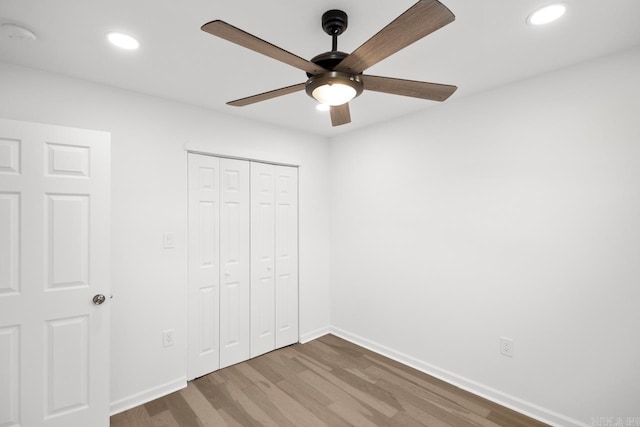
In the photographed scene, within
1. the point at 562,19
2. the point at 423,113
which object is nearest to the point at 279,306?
the point at 423,113

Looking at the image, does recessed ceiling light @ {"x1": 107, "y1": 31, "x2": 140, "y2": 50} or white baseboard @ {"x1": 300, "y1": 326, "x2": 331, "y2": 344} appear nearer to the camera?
recessed ceiling light @ {"x1": 107, "y1": 31, "x2": 140, "y2": 50}

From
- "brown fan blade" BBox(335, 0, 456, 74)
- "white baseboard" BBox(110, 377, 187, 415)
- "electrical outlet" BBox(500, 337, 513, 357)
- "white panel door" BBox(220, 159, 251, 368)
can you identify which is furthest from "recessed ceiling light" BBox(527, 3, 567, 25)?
"white baseboard" BBox(110, 377, 187, 415)

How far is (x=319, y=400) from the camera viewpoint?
233cm

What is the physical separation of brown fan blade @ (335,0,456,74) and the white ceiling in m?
0.36

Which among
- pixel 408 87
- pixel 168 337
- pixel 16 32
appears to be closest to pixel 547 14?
pixel 408 87

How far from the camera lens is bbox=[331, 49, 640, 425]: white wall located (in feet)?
5.98

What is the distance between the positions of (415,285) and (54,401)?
2772mm

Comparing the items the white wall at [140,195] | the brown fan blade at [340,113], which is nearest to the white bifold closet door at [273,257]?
the white wall at [140,195]

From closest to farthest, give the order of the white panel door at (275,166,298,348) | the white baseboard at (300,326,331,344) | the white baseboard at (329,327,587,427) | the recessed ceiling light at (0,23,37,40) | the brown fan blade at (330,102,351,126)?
the recessed ceiling light at (0,23,37,40), the brown fan blade at (330,102,351,126), the white baseboard at (329,327,587,427), the white panel door at (275,166,298,348), the white baseboard at (300,326,331,344)

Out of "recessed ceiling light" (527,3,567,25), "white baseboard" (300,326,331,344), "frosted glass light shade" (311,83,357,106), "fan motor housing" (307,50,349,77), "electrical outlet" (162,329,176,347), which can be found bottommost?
"white baseboard" (300,326,331,344)

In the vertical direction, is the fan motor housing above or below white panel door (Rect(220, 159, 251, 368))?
above

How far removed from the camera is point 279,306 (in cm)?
326

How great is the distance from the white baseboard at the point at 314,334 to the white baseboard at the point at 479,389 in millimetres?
464

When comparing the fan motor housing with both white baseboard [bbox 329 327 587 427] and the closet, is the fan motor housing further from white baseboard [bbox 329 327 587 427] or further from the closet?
white baseboard [bbox 329 327 587 427]
